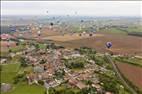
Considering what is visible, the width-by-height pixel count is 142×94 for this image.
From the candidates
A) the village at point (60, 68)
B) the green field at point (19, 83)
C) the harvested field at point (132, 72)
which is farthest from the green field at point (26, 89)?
the harvested field at point (132, 72)

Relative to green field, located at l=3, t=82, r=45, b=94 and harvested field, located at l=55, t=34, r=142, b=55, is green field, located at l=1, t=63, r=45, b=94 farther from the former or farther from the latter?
harvested field, located at l=55, t=34, r=142, b=55

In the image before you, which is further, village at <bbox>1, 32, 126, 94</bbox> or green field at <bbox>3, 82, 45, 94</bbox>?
village at <bbox>1, 32, 126, 94</bbox>

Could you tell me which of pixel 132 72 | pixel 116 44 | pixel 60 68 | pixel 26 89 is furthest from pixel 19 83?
pixel 116 44

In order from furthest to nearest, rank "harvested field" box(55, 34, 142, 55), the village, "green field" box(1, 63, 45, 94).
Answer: "harvested field" box(55, 34, 142, 55), the village, "green field" box(1, 63, 45, 94)

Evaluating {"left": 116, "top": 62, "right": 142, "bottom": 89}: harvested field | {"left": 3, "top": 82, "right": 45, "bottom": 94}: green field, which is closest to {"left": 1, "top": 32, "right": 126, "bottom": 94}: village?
{"left": 3, "top": 82, "right": 45, "bottom": 94}: green field

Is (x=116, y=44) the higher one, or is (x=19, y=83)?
(x=116, y=44)

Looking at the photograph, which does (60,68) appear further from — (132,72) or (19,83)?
(132,72)

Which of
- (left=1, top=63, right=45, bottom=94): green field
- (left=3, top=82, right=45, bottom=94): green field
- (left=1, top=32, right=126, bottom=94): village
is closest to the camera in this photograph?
(left=3, top=82, right=45, bottom=94): green field

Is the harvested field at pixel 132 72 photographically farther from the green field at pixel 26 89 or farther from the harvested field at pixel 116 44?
the green field at pixel 26 89
